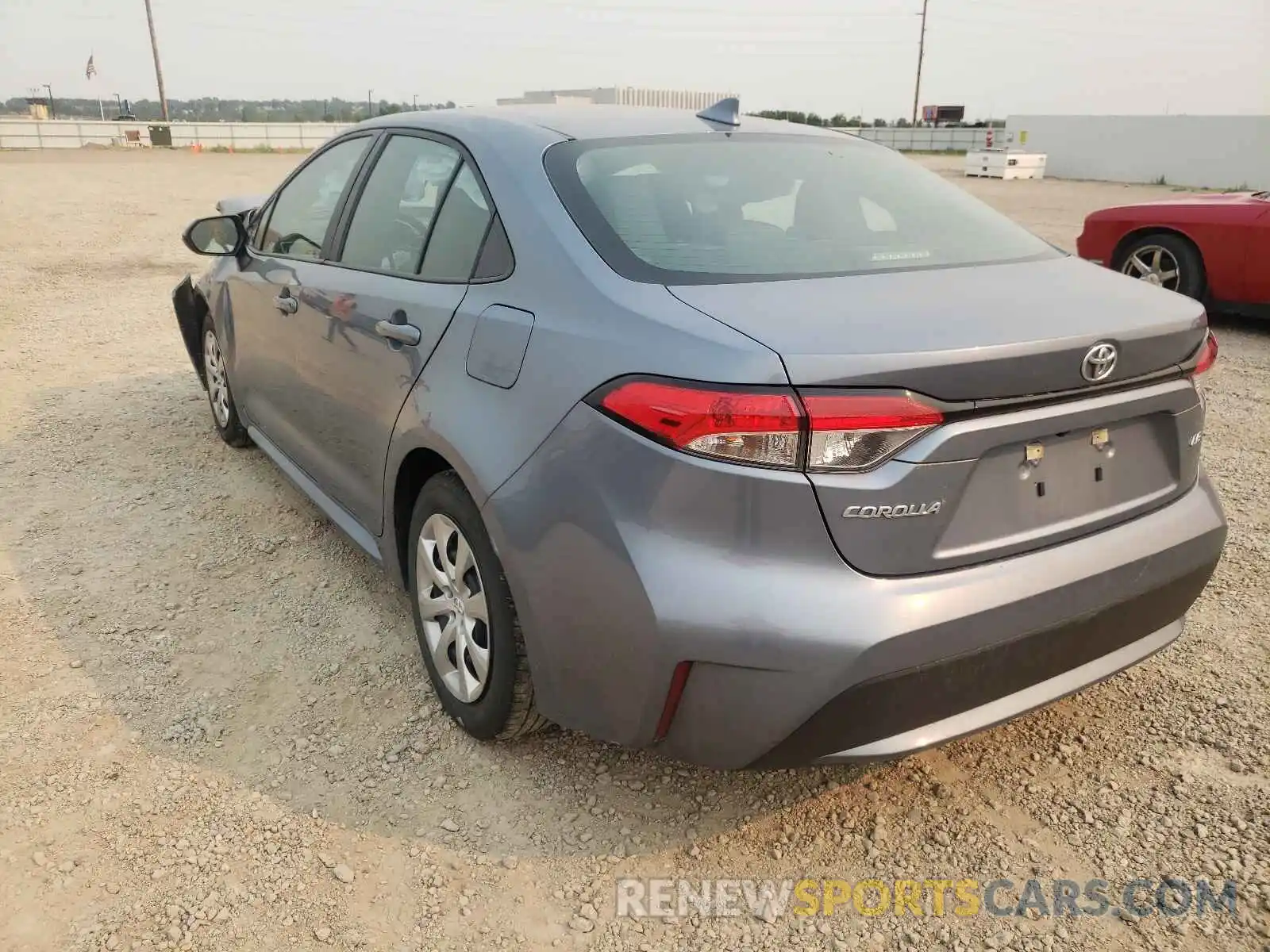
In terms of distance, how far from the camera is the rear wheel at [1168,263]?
302 inches

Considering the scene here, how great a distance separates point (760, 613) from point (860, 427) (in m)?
0.41

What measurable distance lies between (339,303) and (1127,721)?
274 cm

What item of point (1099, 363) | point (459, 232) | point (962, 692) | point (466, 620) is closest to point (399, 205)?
point (459, 232)

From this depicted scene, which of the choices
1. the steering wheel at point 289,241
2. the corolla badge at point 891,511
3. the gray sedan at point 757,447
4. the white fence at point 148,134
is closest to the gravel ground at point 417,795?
the gray sedan at point 757,447

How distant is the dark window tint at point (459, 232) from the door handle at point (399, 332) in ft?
0.53

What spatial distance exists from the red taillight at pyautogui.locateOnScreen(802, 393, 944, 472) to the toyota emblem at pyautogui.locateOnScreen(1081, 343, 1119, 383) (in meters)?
0.40

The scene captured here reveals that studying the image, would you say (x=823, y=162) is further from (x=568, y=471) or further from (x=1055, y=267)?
(x=568, y=471)

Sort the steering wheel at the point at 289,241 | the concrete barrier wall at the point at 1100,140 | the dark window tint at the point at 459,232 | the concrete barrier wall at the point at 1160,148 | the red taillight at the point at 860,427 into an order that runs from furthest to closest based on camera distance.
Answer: the concrete barrier wall at the point at 1100,140
the concrete barrier wall at the point at 1160,148
the steering wheel at the point at 289,241
the dark window tint at the point at 459,232
the red taillight at the point at 860,427

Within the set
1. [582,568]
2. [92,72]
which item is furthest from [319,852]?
[92,72]

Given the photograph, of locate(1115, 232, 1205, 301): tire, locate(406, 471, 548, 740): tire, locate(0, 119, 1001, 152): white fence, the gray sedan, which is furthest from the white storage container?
locate(406, 471, 548, 740): tire

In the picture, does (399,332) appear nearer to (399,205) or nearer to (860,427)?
(399,205)

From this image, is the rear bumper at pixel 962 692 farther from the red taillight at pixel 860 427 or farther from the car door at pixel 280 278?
the car door at pixel 280 278

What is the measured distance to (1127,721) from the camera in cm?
281

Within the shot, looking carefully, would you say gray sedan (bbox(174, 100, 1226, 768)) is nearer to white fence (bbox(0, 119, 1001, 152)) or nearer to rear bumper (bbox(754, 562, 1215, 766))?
rear bumper (bbox(754, 562, 1215, 766))
